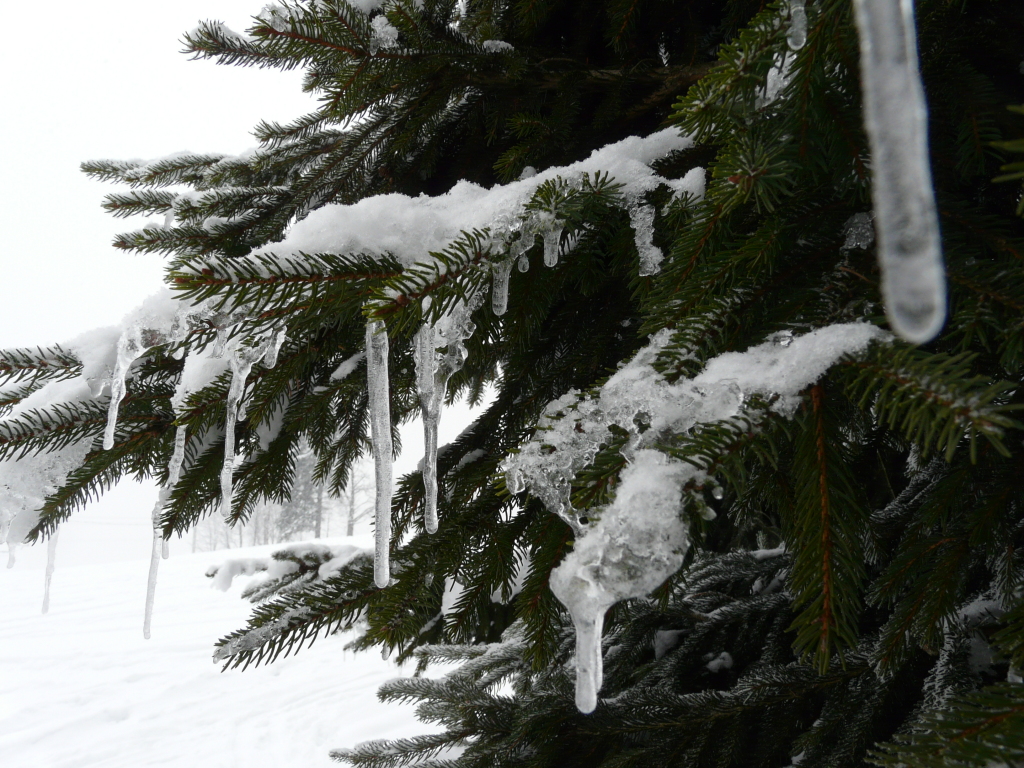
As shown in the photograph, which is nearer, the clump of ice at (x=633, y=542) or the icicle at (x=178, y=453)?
the clump of ice at (x=633, y=542)

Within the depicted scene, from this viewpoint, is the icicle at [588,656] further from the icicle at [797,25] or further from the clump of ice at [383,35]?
the clump of ice at [383,35]

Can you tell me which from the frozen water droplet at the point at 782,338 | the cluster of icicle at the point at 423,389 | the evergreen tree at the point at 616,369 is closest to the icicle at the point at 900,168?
the evergreen tree at the point at 616,369

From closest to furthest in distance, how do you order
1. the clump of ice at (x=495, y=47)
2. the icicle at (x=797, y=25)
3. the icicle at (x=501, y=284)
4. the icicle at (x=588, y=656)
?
the icicle at (x=797, y=25), the icicle at (x=588, y=656), the icicle at (x=501, y=284), the clump of ice at (x=495, y=47)

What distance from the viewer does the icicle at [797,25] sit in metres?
0.62

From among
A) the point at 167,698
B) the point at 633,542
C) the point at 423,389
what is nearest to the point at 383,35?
the point at 423,389

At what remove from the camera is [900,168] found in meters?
0.35

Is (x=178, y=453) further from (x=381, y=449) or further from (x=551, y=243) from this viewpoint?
(x=551, y=243)

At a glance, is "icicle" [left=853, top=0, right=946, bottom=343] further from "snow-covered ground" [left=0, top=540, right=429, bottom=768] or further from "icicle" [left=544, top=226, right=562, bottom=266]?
"snow-covered ground" [left=0, top=540, right=429, bottom=768]

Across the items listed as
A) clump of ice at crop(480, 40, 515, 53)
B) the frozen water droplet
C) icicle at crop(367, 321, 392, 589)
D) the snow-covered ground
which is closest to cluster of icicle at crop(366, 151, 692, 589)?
icicle at crop(367, 321, 392, 589)

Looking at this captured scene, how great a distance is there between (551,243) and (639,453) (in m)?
0.47

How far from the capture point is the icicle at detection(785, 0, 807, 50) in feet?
2.05

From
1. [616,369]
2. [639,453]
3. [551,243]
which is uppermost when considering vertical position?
[551,243]

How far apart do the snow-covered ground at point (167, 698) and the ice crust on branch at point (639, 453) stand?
154 inches

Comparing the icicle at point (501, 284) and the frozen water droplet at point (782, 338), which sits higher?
the icicle at point (501, 284)
